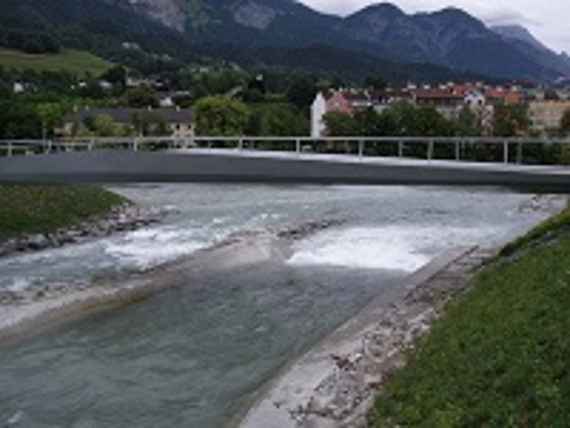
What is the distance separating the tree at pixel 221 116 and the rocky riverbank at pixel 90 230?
39.9m

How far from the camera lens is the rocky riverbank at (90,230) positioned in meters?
39.4

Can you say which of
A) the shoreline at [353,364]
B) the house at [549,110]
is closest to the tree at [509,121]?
the shoreline at [353,364]

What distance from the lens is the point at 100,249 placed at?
3962 centimetres

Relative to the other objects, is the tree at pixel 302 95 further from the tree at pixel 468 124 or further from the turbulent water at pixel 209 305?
the turbulent water at pixel 209 305

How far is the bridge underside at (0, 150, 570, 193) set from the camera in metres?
21.0

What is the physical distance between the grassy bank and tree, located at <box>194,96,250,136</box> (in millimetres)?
40370

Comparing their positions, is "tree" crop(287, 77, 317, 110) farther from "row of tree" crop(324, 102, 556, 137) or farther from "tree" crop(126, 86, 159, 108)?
"row of tree" crop(324, 102, 556, 137)

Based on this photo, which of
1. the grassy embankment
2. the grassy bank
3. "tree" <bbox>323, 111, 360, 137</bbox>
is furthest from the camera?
"tree" <bbox>323, 111, 360, 137</bbox>

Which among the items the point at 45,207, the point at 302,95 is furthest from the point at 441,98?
the point at 45,207

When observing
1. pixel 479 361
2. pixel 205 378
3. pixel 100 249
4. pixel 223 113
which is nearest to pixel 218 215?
pixel 100 249

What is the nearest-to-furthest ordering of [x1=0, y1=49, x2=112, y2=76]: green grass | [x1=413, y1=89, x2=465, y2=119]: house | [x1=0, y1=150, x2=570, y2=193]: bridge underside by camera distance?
[x1=0, y1=150, x2=570, y2=193]: bridge underside → [x1=413, y1=89, x2=465, y2=119]: house → [x1=0, y1=49, x2=112, y2=76]: green grass

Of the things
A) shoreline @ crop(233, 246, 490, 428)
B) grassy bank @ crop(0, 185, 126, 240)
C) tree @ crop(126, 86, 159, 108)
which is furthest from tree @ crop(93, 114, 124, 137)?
shoreline @ crop(233, 246, 490, 428)

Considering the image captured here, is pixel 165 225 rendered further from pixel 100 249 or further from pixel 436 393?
pixel 436 393

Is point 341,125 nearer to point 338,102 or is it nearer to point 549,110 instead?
point 338,102
